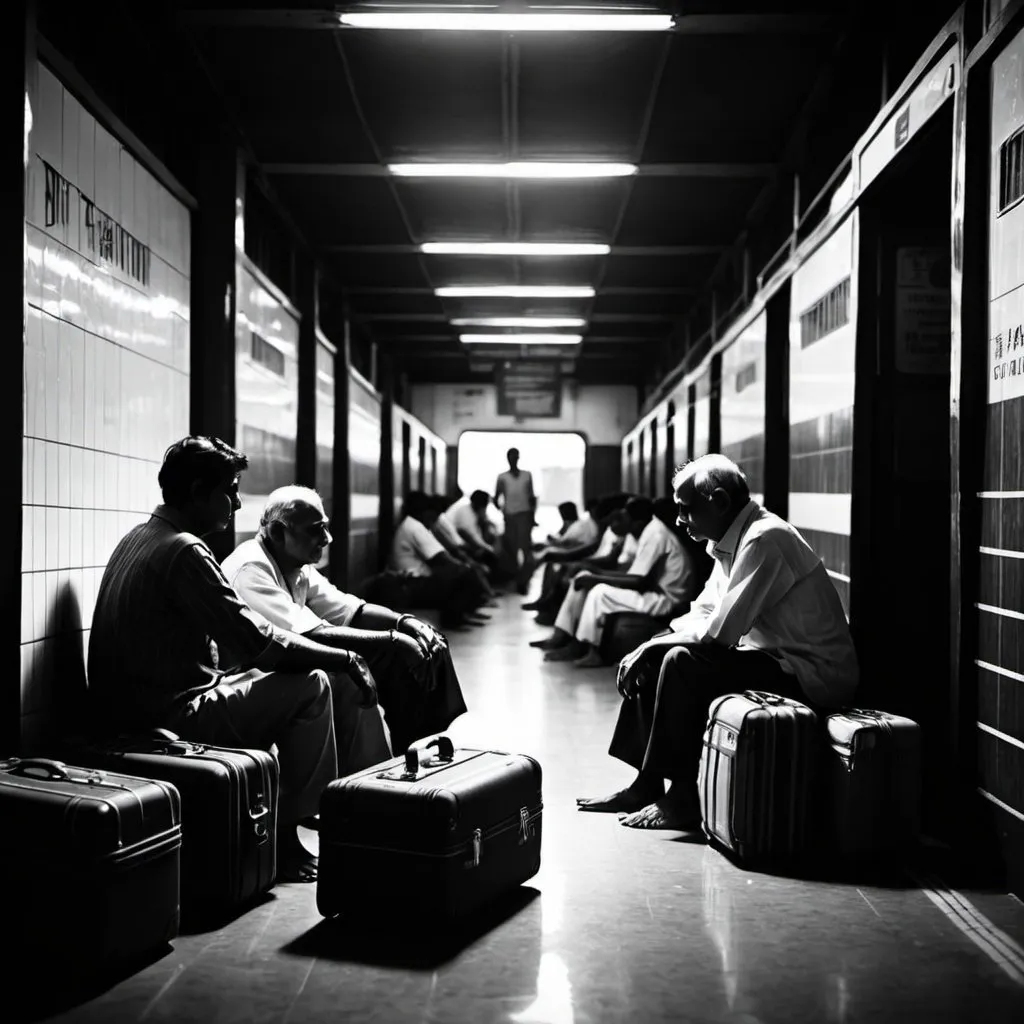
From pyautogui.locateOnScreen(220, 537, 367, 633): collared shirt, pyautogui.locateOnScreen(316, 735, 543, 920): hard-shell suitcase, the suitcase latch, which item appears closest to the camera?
pyautogui.locateOnScreen(316, 735, 543, 920): hard-shell suitcase

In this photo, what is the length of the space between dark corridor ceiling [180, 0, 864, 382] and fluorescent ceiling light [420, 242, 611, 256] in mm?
128

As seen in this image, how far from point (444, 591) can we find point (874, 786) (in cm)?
756

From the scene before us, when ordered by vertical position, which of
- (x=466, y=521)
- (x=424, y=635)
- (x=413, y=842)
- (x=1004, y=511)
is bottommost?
(x=413, y=842)

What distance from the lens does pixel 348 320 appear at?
36.6 ft

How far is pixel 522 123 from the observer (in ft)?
20.4

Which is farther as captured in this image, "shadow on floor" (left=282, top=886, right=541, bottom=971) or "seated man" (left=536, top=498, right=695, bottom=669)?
"seated man" (left=536, top=498, right=695, bottom=669)

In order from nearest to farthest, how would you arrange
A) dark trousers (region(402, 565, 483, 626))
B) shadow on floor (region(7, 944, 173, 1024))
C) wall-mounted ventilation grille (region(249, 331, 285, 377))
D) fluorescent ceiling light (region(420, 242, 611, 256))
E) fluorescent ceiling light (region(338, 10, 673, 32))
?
shadow on floor (region(7, 944, 173, 1024)) → fluorescent ceiling light (region(338, 10, 673, 32)) → wall-mounted ventilation grille (region(249, 331, 285, 377)) → fluorescent ceiling light (region(420, 242, 611, 256)) → dark trousers (region(402, 565, 483, 626))

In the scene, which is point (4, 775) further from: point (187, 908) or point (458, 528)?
point (458, 528)

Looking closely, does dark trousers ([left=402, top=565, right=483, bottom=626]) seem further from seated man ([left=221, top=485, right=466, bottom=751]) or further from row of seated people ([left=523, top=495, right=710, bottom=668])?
seated man ([left=221, top=485, right=466, bottom=751])

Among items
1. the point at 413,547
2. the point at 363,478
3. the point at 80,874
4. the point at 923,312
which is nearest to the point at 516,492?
the point at 363,478

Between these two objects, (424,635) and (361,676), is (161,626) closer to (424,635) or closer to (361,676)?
(361,676)

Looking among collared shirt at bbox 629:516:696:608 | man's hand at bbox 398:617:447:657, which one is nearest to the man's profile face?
man's hand at bbox 398:617:447:657

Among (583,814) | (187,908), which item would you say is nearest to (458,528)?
(583,814)

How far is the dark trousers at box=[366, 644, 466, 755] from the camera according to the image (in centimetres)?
400
